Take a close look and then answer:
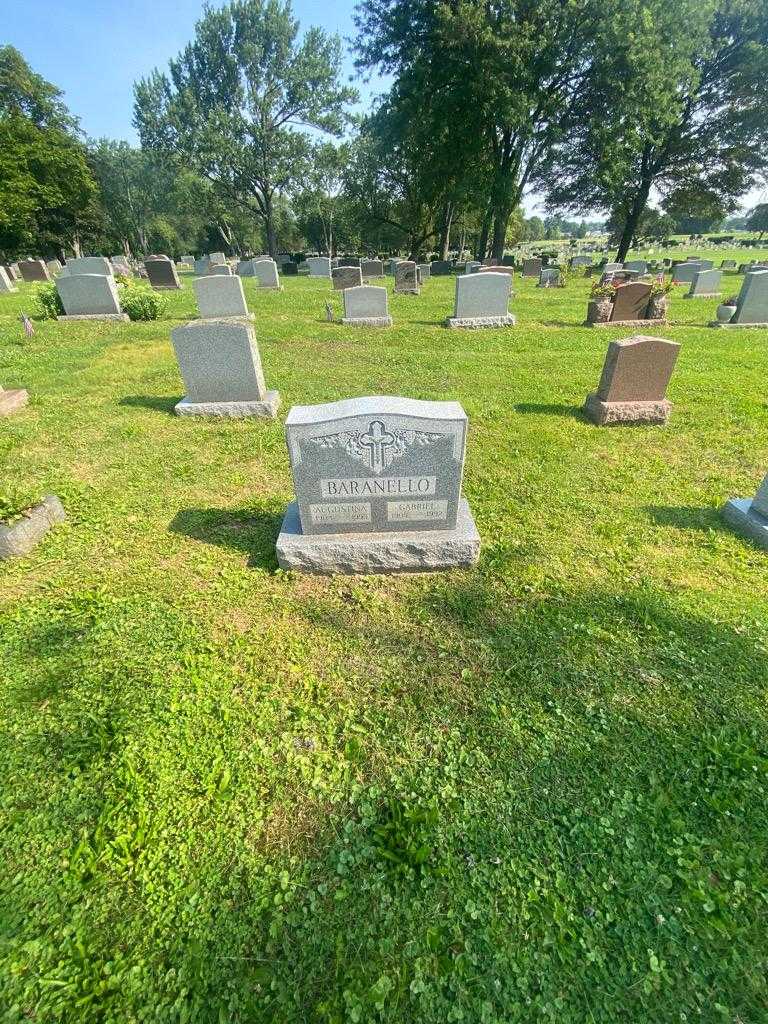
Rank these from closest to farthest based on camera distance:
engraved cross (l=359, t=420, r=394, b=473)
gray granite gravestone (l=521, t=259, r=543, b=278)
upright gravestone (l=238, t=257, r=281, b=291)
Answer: engraved cross (l=359, t=420, r=394, b=473), upright gravestone (l=238, t=257, r=281, b=291), gray granite gravestone (l=521, t=259, r=543, b=278)

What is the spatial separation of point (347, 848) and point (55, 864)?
4.05 feet

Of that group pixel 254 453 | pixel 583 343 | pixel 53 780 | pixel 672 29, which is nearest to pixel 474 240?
pixel 672 29

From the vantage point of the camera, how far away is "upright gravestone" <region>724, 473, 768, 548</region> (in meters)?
3.81

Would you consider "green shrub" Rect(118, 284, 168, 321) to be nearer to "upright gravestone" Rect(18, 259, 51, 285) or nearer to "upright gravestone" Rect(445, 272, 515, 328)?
"upright gravestone" Rect(445, 272, 515, 328)

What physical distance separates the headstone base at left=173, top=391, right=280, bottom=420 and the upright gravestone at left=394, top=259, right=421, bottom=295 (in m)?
14.3

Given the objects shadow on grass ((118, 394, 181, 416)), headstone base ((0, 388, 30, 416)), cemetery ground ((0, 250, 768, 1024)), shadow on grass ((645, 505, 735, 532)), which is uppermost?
headstone base ((0, 388, 30, 416))

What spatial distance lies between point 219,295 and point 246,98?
3099cm

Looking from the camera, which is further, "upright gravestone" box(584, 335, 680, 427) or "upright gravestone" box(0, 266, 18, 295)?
"upright gravestone" box(0, 266, 18, 295)

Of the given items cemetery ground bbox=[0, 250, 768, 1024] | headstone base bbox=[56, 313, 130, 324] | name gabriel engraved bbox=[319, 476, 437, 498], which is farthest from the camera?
headstone base bbox=[56, 313, 130, 324]

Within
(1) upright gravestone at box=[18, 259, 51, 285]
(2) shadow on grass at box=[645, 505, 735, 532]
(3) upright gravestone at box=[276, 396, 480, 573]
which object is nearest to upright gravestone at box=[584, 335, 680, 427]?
(2) shadow on grass at box=[645, 505, 735, 532]

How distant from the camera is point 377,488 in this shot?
3340 mm

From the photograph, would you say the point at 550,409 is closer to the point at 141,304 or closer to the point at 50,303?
the point at 141,304

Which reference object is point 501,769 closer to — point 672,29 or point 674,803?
point 674,803

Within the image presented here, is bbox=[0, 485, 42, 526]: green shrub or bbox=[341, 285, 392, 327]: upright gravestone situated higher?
bbox=[341, 285, 392, 327]: upright gravestone
